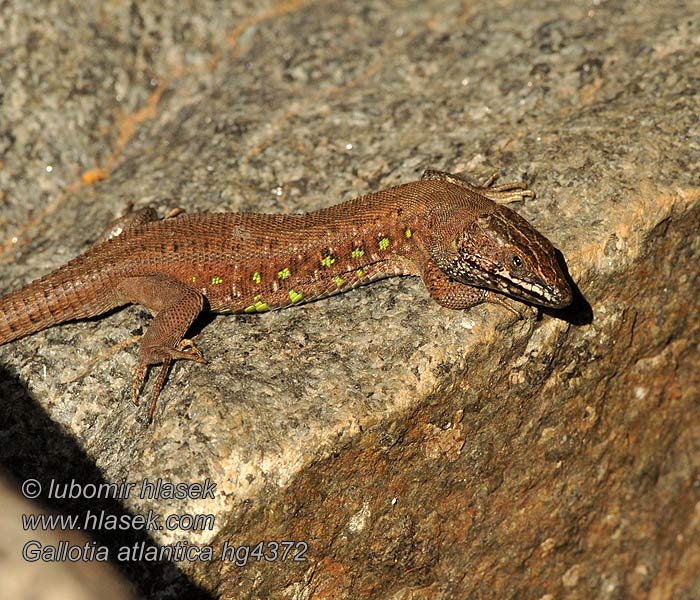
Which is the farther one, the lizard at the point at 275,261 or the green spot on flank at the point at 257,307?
the green spot on flank at the point at 257,307

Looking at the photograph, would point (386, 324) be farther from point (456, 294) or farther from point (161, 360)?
point (161, 360)

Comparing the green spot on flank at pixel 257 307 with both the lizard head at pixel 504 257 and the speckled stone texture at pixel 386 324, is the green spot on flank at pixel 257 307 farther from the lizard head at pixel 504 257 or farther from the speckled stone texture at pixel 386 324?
the lizard head at pixel 504 257

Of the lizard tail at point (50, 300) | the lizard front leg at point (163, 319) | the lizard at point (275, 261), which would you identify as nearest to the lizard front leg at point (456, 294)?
the lizard at point (275, 261)

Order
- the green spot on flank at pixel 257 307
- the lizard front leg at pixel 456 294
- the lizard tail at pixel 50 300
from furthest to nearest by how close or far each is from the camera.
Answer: the green spot on flank at pixel 257 307 → the lizard tail at pixel 50 300 → the lizard front leg at pixel 456 294

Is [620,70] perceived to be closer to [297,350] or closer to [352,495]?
[297,350]

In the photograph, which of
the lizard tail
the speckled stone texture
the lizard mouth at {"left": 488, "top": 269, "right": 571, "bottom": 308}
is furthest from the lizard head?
the lizard tail

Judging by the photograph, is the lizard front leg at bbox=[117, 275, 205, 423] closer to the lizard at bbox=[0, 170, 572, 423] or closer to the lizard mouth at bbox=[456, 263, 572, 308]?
the lizard at bbox=[0, 170, 572, 423]

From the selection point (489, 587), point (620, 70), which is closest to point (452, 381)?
point (489, 587)
